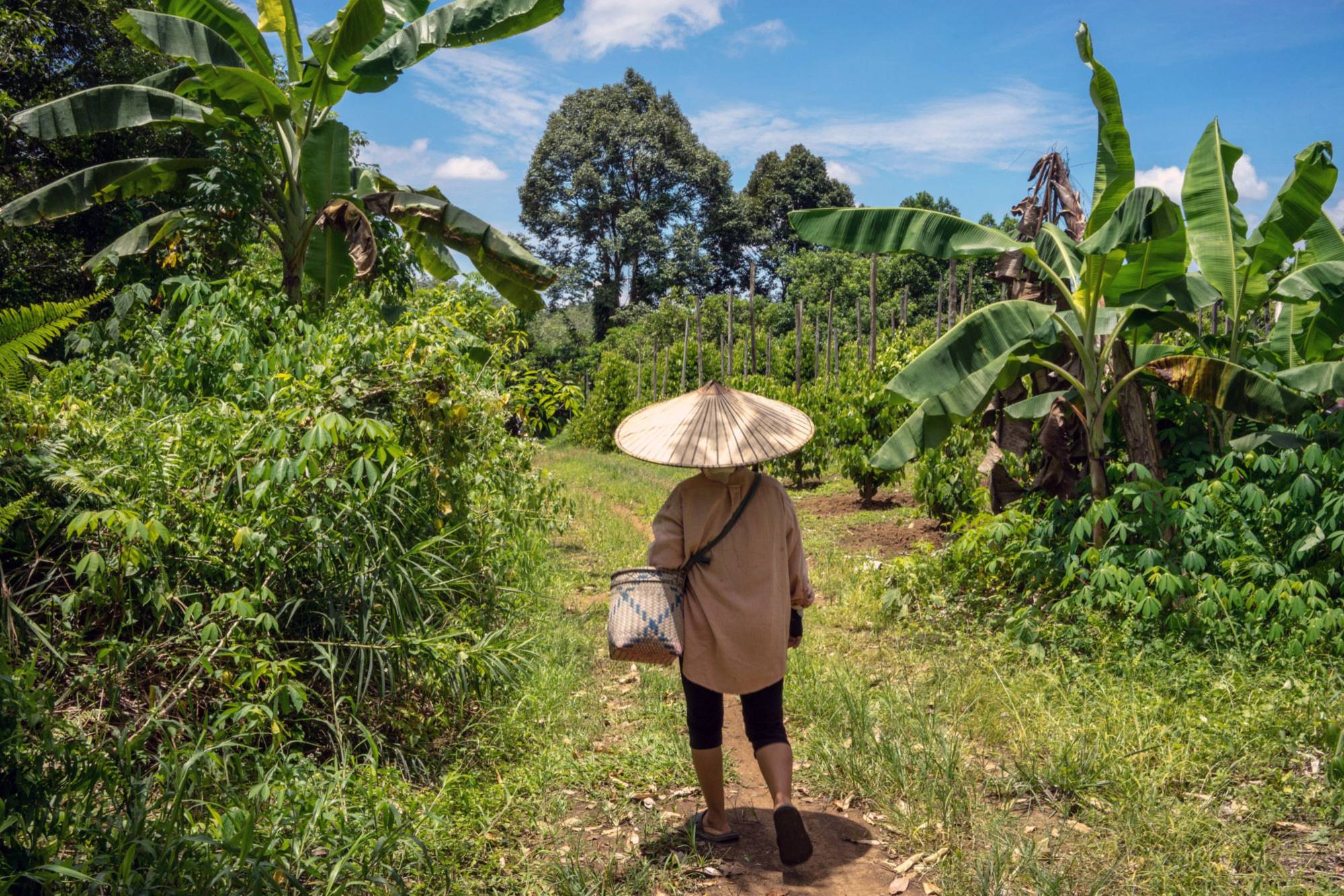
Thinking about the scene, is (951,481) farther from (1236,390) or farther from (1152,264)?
(1236,390)

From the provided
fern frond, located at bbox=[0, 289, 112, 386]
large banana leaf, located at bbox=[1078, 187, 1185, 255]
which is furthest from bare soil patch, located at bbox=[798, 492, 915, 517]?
fern frond, located at bbox=[0, 289, 112, 386]

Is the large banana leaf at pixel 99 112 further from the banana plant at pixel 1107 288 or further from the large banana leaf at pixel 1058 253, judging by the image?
the large banana leaf at pixel 1058 253

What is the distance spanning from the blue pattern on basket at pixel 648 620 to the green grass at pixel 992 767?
87 centimetres

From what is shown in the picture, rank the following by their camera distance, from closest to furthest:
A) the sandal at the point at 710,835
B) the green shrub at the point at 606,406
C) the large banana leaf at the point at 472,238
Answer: the sandal at the point at 710,835, the large banana leaf at the point at 472,238, the green shrub at the point at 606,406

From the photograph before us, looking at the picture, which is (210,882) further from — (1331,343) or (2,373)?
(1331,343)

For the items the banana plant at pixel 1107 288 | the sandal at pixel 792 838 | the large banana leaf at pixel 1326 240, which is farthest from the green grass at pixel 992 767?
the large banana leaf at pixel 1326 240

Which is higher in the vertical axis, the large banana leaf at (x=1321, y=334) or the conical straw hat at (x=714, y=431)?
the conical straw hat at (x=714, y=431)

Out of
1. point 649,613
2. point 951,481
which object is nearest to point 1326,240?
point 951,481

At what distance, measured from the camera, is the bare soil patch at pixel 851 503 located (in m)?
12.7

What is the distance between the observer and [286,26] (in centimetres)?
945

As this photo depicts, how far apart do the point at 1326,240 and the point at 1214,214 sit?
1089mm

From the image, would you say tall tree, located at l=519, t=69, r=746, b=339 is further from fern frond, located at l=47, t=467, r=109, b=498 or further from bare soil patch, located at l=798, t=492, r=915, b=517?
fern frond, located at l=47, t=467, r=109, b=498

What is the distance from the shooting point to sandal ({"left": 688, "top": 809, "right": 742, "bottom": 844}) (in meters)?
3.83

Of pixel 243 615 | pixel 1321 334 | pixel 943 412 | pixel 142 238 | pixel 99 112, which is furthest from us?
pixel 142 238
